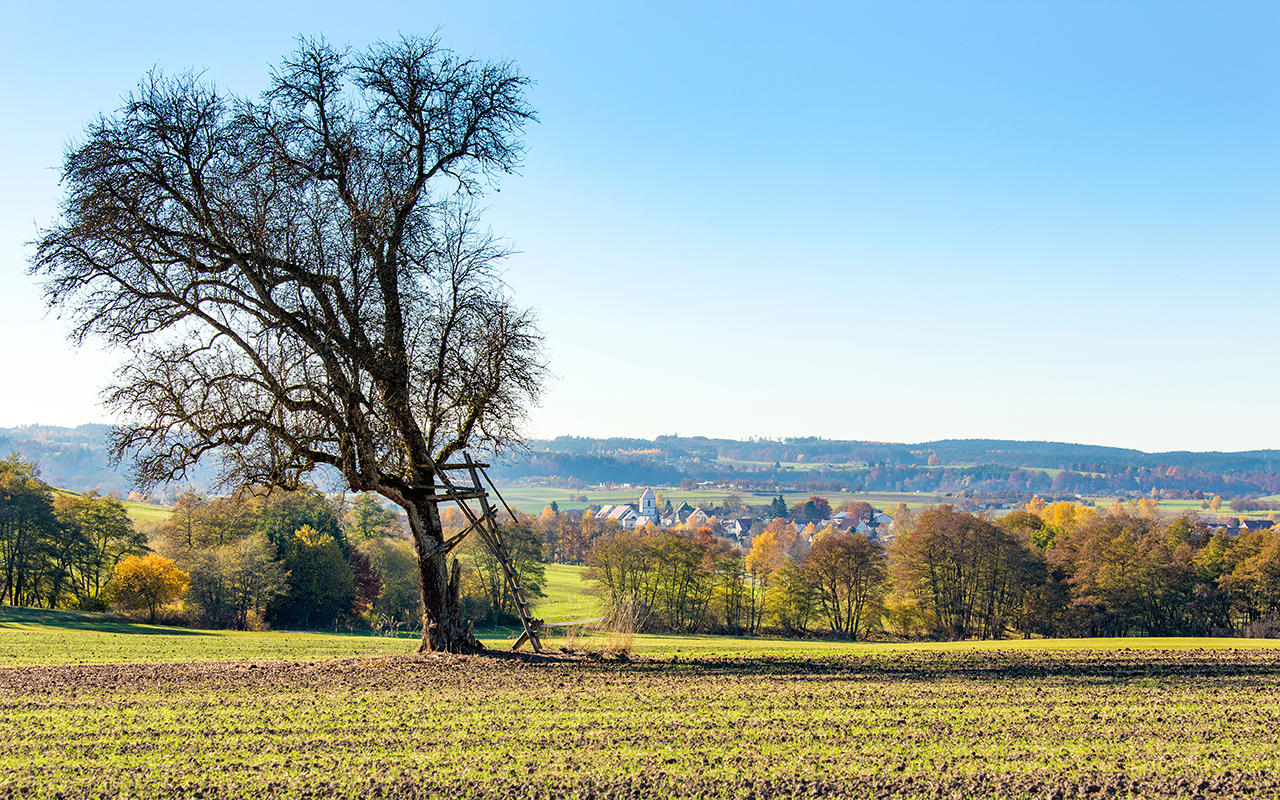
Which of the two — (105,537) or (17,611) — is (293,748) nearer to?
(17,611)

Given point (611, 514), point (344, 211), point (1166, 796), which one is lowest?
point (611, 514)

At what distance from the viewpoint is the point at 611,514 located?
184m

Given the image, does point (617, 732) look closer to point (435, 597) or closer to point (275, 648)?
point (435, 597)

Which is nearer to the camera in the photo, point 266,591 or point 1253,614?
point 266,591

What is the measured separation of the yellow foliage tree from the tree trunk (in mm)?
34033

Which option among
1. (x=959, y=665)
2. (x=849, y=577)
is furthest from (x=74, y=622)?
(x=849, y=577)

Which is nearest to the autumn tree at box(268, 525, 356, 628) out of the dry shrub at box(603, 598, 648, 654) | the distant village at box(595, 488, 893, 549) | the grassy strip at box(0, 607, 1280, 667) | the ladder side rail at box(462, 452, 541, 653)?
the grassy strip at box(0, 607, 1280, 667)

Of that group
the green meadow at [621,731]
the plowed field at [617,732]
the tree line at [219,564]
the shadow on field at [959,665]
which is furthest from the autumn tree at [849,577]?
the plowed field at [617,732]

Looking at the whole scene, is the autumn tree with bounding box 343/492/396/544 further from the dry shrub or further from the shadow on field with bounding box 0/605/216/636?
the dry shrub

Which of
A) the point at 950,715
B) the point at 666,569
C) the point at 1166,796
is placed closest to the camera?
the point at 1166,796

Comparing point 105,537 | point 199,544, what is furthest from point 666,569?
point 105,537

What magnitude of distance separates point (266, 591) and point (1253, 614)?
55756 millimetres

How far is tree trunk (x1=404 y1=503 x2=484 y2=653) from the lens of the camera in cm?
1366

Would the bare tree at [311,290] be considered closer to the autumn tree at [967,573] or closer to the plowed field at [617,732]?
the plowed field at [617,732]
